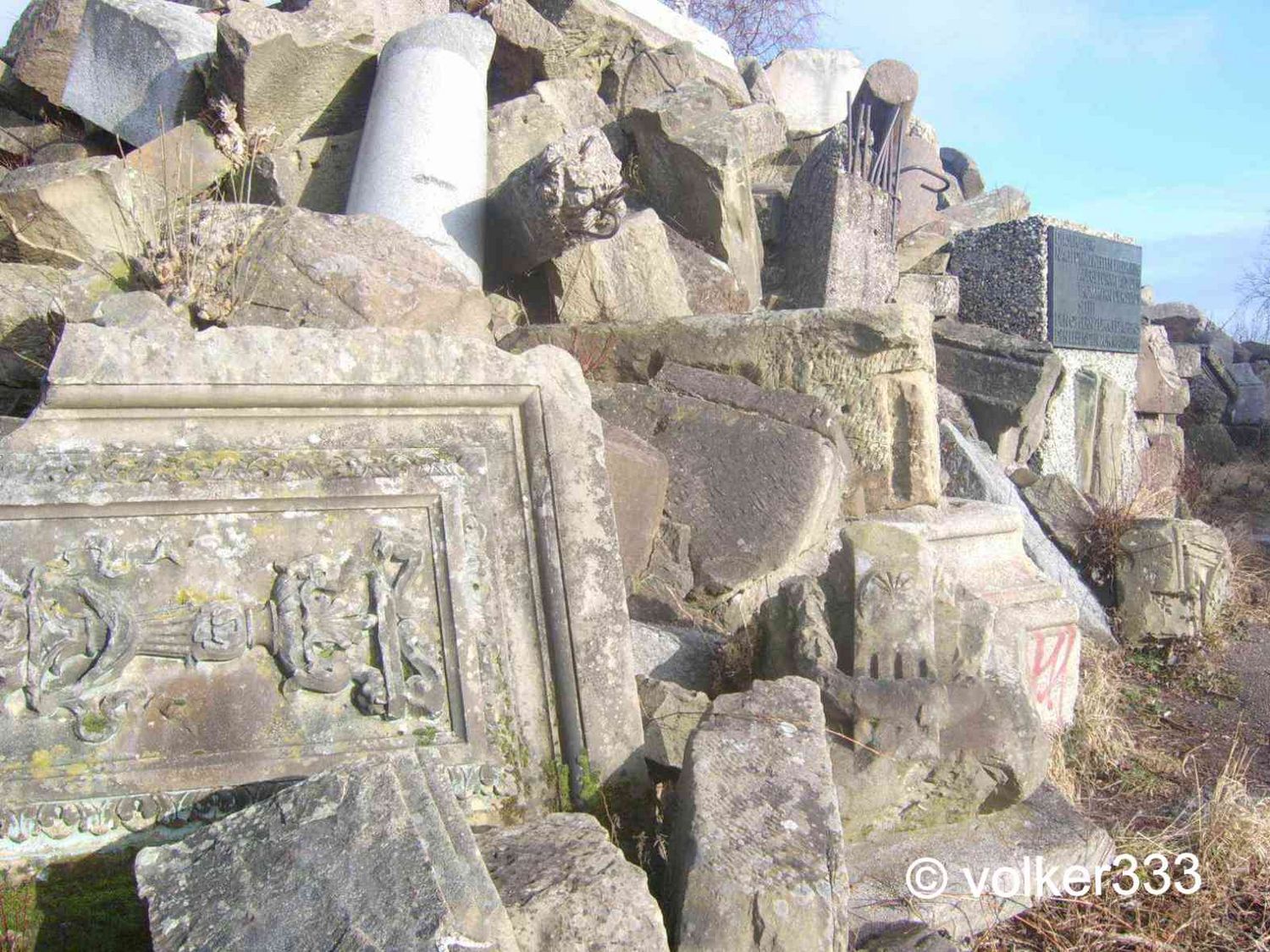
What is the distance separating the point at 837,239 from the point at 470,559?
4532 millimetres

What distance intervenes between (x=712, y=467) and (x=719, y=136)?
9.42 ft

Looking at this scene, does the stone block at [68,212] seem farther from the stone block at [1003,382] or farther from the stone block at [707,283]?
the stone block at [1003,382]

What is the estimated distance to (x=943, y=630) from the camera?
2854 mm

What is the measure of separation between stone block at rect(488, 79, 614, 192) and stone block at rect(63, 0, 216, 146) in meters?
1.61

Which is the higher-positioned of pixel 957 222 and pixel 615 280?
pixel 957 222

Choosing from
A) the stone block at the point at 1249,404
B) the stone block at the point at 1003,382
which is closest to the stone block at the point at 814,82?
the stone block at the point at 1249,404

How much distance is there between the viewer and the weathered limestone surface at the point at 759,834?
179 centimetres

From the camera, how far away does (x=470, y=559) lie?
2346mm

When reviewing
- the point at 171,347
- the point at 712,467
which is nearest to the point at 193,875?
the point at 171,347

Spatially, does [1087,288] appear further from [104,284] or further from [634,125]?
[104,284]

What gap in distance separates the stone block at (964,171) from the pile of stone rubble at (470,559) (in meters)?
8.49

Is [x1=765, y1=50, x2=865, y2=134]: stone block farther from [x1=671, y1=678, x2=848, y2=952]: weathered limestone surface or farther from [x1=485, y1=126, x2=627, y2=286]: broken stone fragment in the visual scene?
[x1=671, y1=678, x2=848, y2=952]: weathered limestone surface

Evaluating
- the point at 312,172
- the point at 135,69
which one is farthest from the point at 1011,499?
the point at 135,69

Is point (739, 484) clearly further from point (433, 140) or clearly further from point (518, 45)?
point (518, 45)
